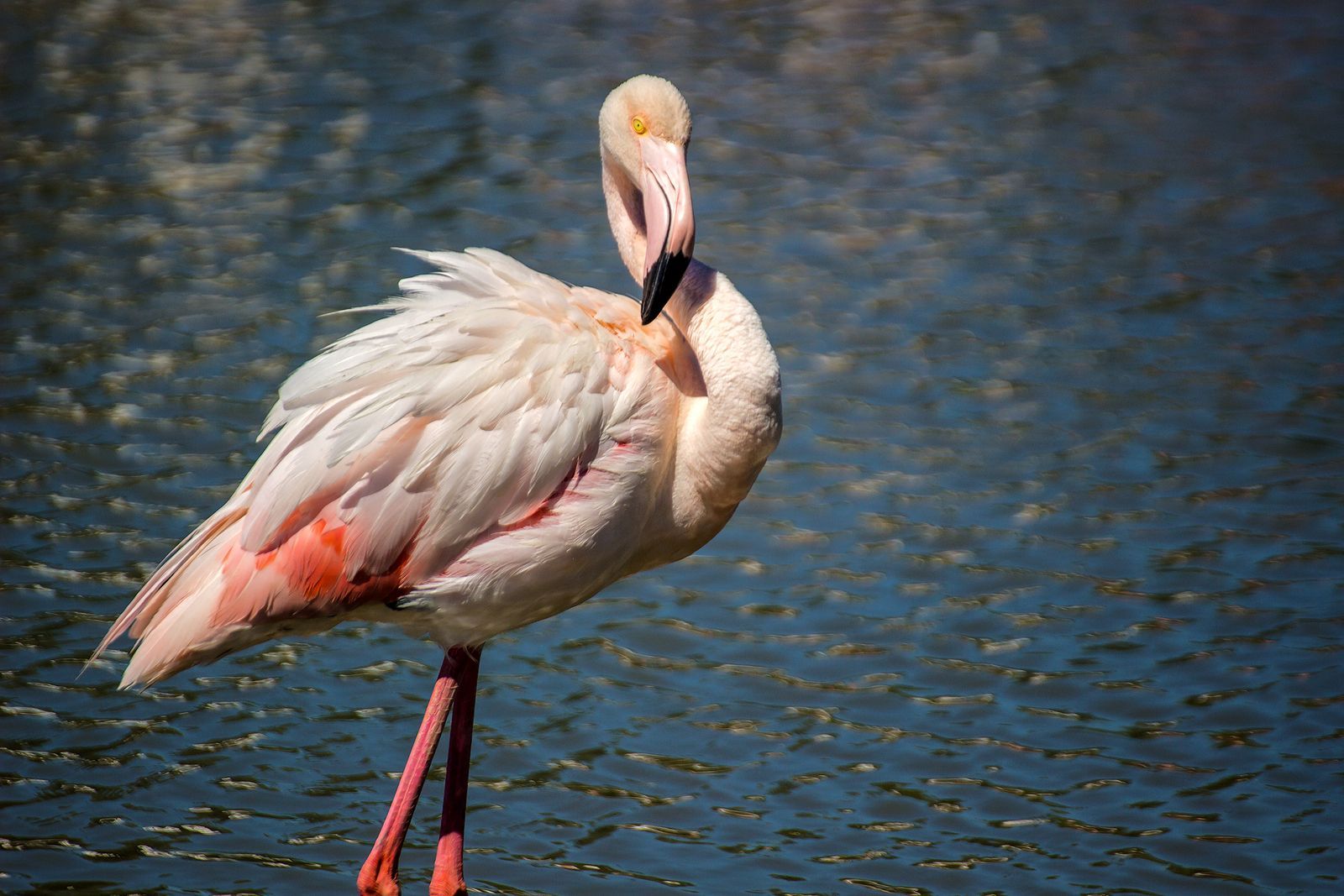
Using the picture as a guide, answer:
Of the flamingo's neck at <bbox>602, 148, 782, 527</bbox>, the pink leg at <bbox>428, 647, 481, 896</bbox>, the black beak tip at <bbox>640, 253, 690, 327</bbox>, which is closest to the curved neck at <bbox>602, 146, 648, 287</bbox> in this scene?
the flamingo's neck at <bbox>602, 148, 782, 527</bbox>

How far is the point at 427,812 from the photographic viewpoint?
509 centimetres

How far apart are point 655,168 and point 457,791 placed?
180cm

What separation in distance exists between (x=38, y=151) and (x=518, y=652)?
18.7 feet

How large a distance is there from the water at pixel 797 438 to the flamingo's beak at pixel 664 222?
1755 millimetres

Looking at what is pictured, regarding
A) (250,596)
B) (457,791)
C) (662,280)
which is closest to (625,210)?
(662,280)

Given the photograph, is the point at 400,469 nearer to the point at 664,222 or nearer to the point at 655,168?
the point at 664,222

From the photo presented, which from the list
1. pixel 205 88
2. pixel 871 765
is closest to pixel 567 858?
pixel 871 765

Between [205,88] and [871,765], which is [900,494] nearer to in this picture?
[871,765]

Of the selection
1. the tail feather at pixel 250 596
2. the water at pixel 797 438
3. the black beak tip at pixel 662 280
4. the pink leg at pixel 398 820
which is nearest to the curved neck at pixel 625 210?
the black beak tip at pixel 662 280

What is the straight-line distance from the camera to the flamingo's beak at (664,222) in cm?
415

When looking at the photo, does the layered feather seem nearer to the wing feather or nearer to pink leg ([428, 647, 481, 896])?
the wing feather

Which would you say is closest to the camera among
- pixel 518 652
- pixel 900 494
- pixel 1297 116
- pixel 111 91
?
pixel 518 652

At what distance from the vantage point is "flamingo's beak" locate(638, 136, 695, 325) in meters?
4.15

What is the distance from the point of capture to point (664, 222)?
420 centimetres
